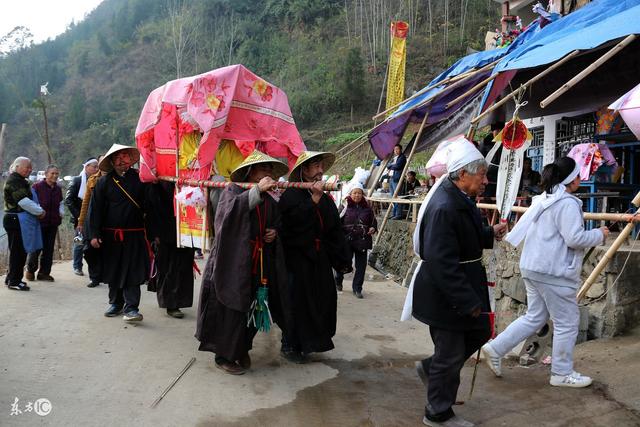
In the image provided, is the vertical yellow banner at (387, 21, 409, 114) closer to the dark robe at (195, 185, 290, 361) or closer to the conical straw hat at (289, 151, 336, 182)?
the conical straw hat at (289, 151, 336, 182)

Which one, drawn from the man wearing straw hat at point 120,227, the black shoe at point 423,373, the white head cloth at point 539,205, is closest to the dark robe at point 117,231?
the man wearing straw hat at point 120,227

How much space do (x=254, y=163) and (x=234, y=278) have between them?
0.92 meters

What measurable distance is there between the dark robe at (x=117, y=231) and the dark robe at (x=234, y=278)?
65.0 inches

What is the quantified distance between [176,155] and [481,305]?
367cm

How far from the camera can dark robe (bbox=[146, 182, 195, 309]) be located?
556 cm

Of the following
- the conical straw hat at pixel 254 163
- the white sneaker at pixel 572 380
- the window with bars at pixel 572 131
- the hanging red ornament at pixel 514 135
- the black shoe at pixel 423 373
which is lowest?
the white sneaker at pixel 572 380

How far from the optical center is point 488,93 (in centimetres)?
667

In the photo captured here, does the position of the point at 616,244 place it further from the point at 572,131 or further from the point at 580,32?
the point at 572,131

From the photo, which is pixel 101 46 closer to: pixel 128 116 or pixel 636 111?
pixel 128 116

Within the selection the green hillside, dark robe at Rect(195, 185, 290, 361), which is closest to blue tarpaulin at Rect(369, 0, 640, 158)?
dark robe at Rect(195, 185, 290, 361)

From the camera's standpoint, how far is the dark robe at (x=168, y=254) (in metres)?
5.56

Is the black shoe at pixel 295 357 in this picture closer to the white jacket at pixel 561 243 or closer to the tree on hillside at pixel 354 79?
the white jacket at pixel 561 243

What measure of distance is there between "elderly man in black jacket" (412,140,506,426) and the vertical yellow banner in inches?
447

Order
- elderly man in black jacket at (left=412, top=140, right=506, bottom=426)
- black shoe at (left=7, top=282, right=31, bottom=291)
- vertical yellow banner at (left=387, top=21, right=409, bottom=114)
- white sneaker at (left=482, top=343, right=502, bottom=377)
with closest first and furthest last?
1. elderly man in black jacket at (left=412, top=140, right=506, bottom=426)
2. white sneaker at (left=482, top=343, right=502, bottom=377)
3. black shoe at (left=7, top=282, right=31, bottom=291)
4. vertical yellow banner at (left=387, top=21, right=409, bottom=114)
